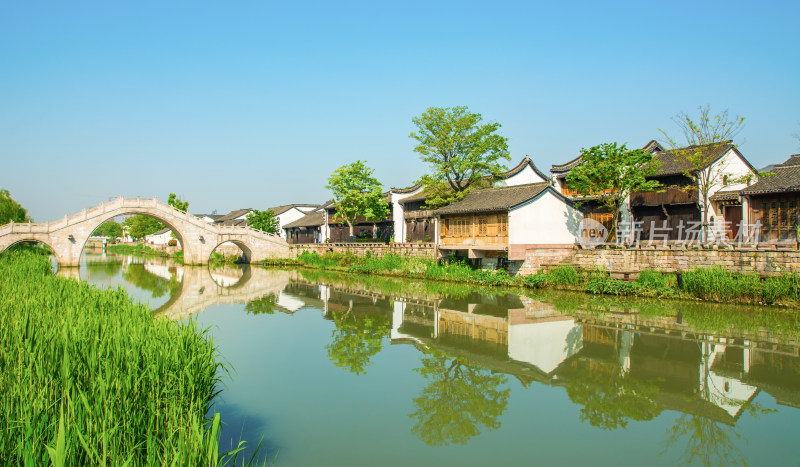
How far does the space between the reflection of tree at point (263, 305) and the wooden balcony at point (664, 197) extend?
1645cm

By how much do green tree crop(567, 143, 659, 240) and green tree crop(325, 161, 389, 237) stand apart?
14.3 metres

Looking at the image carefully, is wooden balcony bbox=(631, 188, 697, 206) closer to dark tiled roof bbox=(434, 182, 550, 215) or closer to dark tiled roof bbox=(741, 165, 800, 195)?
dark tiled roof bbox=(741, 165, 800, 195)

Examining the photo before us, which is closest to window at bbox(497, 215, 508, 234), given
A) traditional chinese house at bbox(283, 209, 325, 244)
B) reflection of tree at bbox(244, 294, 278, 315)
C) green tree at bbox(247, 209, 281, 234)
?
reflection of tree at bbox(244, 294, 278, 315)

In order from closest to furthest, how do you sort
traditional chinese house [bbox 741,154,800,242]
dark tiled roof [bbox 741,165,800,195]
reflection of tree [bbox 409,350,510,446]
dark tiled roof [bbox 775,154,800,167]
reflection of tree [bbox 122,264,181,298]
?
reflection of tree [bbox 409,350,510,446], dark tiled roof [bbox 741,165,800,195], traditional chinese house [bbox 741,154,800,242], dark tiled roof [bbox 775,154,800,167], reflection of tree [bbox 122,264,181,298]

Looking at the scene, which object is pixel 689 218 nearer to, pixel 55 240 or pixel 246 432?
pixel 246 432

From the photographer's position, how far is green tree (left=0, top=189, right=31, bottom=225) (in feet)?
97.3

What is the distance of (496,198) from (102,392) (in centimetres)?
1890

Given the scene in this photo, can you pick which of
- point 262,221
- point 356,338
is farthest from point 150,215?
point 356,338

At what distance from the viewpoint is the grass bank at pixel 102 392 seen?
313 cm

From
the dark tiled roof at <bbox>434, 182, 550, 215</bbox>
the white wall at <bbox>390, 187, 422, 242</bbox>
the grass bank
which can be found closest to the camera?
the grass bank

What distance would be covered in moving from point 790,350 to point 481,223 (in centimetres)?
1262

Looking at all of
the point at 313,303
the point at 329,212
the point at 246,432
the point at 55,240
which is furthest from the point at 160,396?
the point at 329,212

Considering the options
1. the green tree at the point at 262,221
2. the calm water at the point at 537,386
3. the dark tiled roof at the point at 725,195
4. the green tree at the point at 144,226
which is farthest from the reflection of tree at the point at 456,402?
the green tree at the point at 144,226

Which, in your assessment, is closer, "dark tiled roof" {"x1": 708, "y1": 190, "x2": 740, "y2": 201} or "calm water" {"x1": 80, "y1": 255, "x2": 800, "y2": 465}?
"calm water" {"x1": 80, "y1": 255, "x2": 800, "y2": 465}
